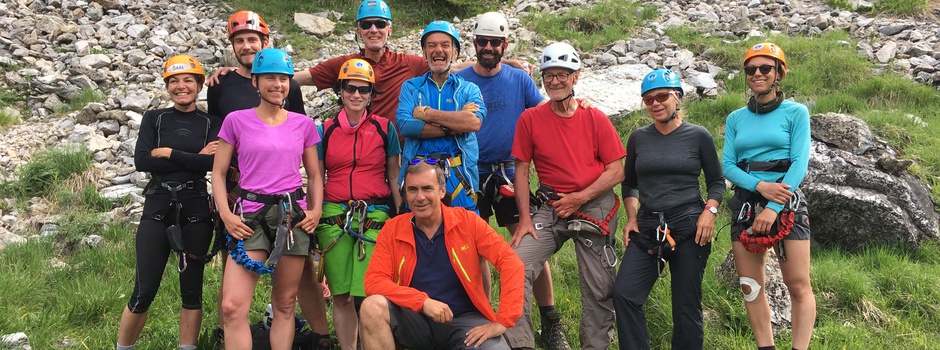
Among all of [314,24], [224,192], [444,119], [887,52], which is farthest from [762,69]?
[314,24]

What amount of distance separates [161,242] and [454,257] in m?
2.49

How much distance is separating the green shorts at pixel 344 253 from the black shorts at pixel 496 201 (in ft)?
4.00

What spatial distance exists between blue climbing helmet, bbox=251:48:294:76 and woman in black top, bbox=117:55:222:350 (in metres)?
0.66

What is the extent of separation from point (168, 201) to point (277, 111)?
1.20 meters

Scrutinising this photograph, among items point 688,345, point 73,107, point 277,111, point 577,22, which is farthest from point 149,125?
point 577,22

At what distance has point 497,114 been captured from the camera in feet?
21.1

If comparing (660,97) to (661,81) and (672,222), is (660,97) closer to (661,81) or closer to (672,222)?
(661,81)

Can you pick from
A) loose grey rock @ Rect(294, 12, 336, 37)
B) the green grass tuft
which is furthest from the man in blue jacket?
loose grey rock @ Rect(294, 12, 336, 37)

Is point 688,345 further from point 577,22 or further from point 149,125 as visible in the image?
point 577,22

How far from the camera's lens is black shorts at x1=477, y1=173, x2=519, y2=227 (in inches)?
255

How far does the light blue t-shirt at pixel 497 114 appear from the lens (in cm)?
642

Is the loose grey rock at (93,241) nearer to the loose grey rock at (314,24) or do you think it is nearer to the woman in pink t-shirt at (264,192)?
the woman in pink t-shirt at (264,192)

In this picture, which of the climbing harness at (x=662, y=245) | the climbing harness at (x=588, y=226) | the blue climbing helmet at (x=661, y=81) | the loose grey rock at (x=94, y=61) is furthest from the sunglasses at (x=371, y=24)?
the loose grey rock at (x=94, y=61)

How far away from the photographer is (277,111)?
17.9 feet
